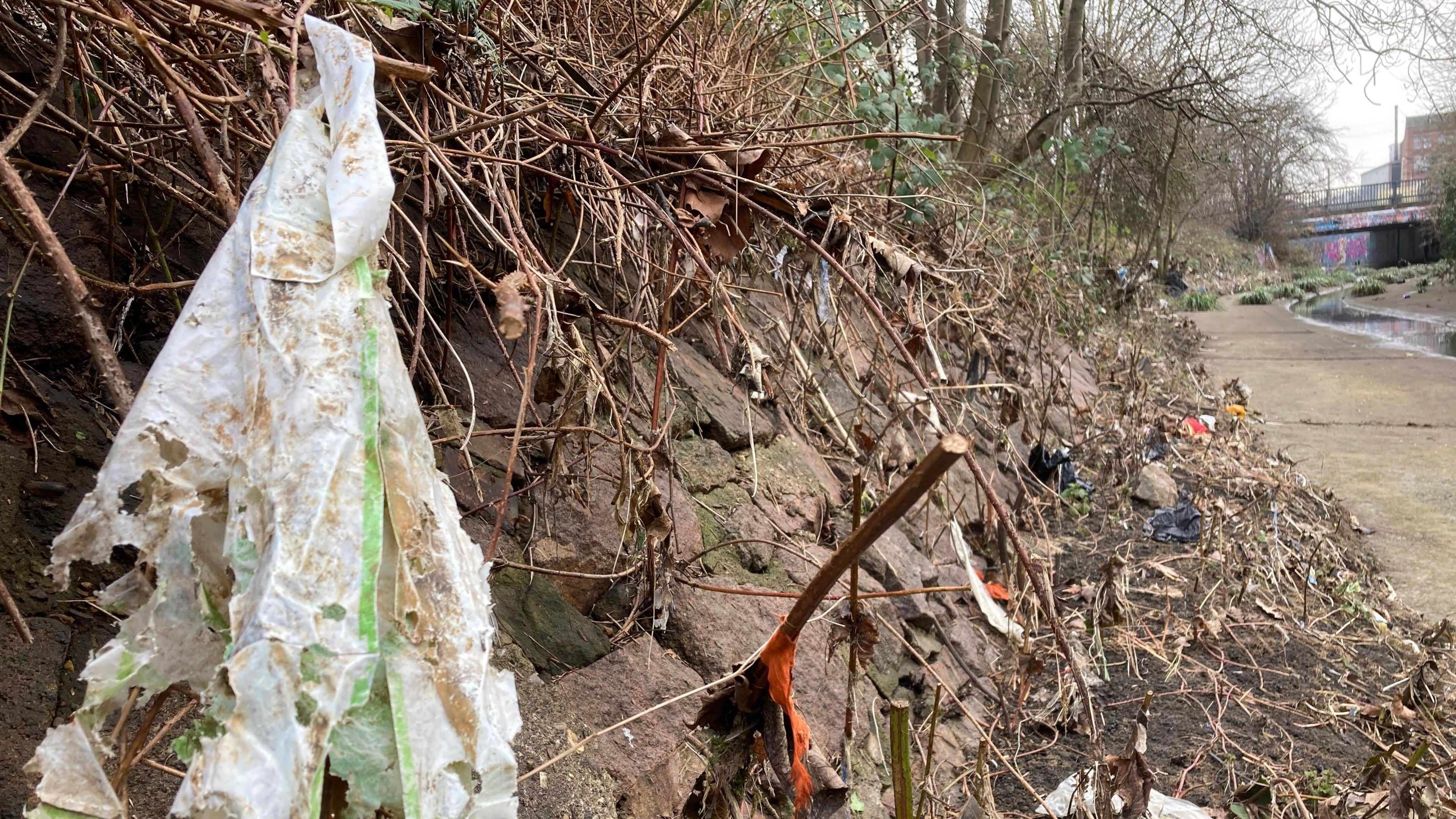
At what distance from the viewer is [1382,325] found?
753 inches

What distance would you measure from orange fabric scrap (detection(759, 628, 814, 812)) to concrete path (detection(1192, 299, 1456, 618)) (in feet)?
15.1

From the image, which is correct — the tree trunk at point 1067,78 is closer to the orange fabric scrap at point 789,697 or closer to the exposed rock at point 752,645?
the exposed rock at point 752,645

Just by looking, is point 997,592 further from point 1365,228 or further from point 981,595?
point 1365,228

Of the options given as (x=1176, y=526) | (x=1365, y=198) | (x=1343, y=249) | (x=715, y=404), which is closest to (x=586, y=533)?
(x=715, y=404)

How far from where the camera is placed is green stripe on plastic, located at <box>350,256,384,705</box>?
0.85 m

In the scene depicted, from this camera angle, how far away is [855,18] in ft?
12.3

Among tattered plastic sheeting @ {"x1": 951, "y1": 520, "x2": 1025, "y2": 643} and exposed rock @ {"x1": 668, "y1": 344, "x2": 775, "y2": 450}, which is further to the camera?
exposed rock @ {"x1": 668, "y1": 344, "x2": 775, "y2": 450}

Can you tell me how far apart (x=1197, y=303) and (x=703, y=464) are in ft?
75.7

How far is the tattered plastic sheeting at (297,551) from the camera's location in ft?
2.66

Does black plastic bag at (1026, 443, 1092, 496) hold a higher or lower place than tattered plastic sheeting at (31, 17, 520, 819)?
Answer: lower

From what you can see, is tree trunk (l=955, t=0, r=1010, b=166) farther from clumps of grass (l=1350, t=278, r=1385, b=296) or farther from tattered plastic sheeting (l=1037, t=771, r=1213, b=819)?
clumps of grass (l=1350, t=278, r=1385, b=296)

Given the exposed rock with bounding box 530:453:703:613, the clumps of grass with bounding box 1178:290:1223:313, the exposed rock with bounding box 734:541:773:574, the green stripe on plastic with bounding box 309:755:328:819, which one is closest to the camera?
the green stripe on plastic with bounding box 309:755:328:819

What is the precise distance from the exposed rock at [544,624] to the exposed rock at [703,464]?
60cm

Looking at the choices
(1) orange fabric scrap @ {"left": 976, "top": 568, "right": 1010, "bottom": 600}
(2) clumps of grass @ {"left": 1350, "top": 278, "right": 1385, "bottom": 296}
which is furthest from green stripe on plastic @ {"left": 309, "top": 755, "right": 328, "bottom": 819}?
(2) clumps of grass @ {"left": 1350, "top": 278, "right": 1385, "bottom": 296}
